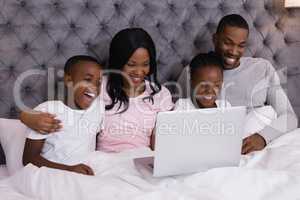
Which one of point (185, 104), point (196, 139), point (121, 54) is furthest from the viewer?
point (185, 104)

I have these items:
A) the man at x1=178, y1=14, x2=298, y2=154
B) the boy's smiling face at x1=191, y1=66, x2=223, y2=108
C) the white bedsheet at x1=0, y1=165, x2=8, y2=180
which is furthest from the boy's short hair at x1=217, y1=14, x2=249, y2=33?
the white bedsheet at x1=0, y1=165, x2=8, y2=180

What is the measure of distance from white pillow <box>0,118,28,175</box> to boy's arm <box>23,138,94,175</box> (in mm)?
94

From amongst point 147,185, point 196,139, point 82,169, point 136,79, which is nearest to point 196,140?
point 196,139

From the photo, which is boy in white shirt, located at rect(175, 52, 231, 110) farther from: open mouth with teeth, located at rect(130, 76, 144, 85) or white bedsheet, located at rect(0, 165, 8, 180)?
white bedsheet, located at rect(0, 165, 8, 180)

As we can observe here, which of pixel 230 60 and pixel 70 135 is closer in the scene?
pixel 70 135

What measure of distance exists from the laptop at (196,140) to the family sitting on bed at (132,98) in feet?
0.85

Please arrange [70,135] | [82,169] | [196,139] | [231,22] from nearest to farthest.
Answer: [196,139]
[82,169]
[70,135]
[231,22]

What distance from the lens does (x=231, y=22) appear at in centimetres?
167

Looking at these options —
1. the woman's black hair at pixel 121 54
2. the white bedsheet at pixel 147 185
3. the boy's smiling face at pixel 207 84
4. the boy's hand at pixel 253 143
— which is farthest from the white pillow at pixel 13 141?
the boy's hand at pixel 253 143

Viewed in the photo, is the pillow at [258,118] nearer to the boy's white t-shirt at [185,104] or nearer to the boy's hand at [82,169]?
the boy's white t-shirt at [185,104]

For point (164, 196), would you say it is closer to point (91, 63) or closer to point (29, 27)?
point (91, 63)

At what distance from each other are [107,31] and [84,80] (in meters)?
0.33

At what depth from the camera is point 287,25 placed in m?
1.96

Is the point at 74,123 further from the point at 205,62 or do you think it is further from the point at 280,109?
the point at 280,109
